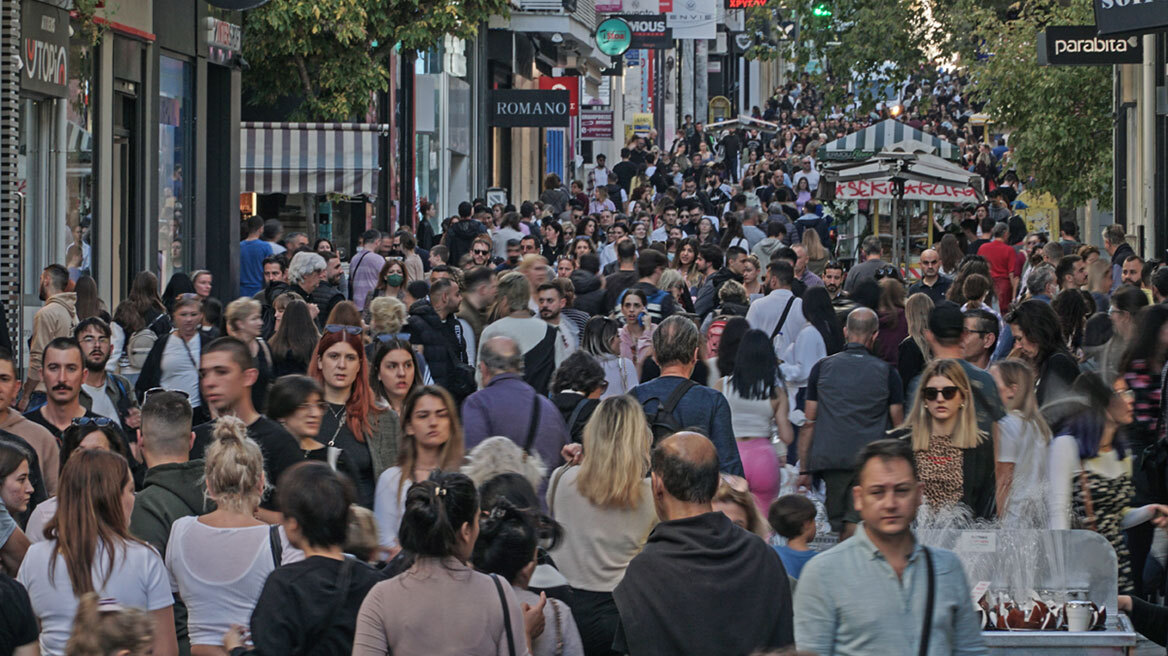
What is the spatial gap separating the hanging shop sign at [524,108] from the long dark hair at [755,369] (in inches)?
947

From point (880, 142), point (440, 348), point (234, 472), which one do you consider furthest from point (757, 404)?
point (880, 142)

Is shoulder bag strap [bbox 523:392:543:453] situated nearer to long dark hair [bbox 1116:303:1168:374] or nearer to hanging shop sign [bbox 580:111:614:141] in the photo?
long dark hair [bbox 1116:303:1168:374]

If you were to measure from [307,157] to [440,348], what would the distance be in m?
13.2

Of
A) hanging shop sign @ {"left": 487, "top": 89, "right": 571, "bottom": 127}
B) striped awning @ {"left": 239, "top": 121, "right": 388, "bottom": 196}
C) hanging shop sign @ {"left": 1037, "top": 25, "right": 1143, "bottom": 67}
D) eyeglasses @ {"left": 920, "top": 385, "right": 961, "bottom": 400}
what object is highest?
hanging shop sign @ {"left": 487, "top": 89, "right": 571, "bottom": 127}

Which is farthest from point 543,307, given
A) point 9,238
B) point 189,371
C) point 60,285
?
point 9,238

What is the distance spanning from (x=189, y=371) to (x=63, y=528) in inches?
201

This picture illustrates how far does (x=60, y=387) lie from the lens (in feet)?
27.1

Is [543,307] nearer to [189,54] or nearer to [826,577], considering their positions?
[826,577]

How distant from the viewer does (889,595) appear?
187 inches

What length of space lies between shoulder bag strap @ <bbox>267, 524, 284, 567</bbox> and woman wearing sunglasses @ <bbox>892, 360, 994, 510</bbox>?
3322mm

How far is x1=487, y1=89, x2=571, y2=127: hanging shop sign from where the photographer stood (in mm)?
33500

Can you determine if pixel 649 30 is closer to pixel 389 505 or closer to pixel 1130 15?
pixel 1130 15

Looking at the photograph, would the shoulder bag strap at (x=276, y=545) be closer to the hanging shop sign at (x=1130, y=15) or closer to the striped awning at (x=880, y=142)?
the hanging shop sign at (x=1130, y=15)

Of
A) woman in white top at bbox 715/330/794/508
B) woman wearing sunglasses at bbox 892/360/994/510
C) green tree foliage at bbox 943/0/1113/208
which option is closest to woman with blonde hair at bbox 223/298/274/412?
woman in white top at bbox 715/330/794/508
